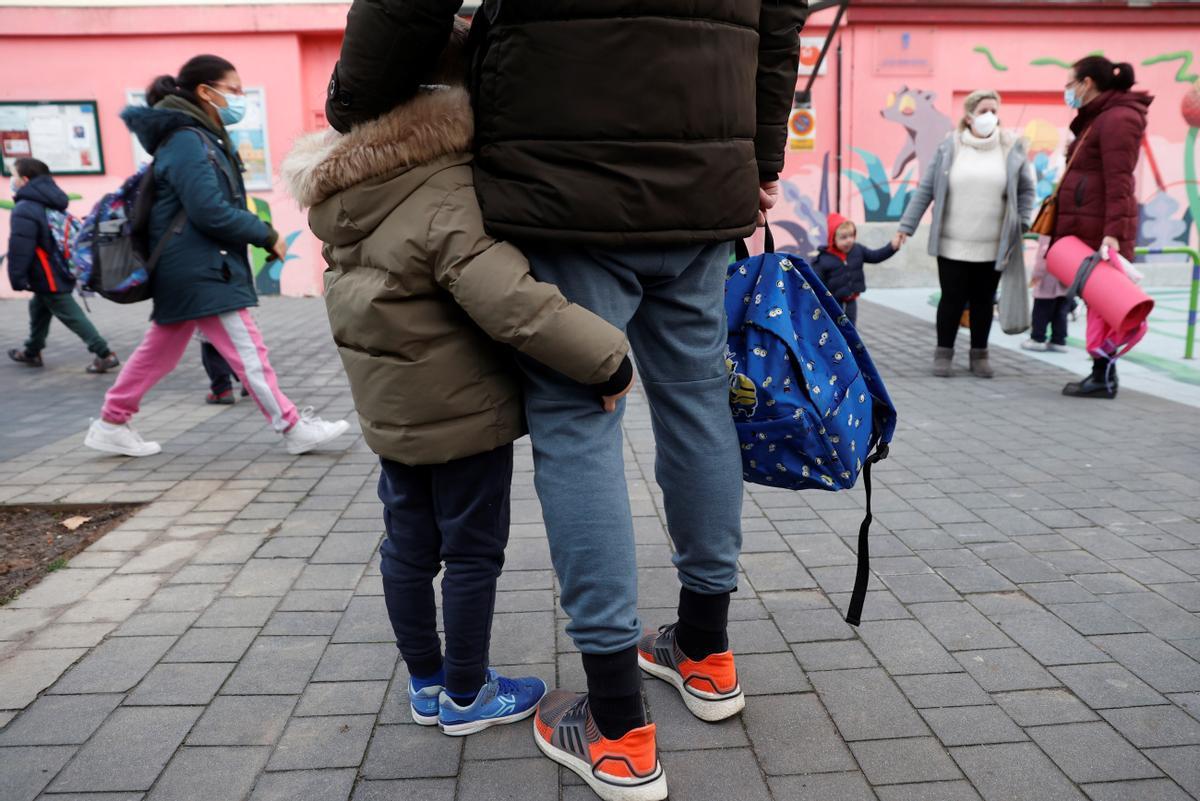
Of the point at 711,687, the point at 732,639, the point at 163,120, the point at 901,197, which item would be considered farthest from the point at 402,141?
the point at 901,197

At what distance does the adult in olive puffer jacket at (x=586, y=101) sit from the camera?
1.74 meters

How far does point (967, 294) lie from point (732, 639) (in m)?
4.69

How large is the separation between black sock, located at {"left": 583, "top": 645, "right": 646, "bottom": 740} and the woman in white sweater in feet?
17.0

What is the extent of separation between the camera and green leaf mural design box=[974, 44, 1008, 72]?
41.8 ft

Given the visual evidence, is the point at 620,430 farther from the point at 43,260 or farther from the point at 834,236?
the point at 43,260

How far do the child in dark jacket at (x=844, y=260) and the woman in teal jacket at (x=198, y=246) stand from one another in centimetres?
365

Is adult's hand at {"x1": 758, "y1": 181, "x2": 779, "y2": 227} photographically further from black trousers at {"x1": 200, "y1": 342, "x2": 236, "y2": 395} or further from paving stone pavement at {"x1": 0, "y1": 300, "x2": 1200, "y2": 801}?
black trousers at {"x1": 200, "y1": 342, "x2": 236, "y2": 395}

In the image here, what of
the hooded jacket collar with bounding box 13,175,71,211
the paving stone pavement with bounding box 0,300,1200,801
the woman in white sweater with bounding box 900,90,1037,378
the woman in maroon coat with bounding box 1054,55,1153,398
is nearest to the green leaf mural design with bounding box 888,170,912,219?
the woman in white sweater with bounding box 900,90,1037,378

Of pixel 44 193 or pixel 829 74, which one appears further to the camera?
pixel 829 74

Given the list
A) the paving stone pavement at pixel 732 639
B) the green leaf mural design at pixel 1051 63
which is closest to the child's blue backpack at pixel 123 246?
the paving stone pavement at pixel 732 639

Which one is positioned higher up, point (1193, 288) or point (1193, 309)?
point (1193, 288)

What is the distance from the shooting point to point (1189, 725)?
2223mm

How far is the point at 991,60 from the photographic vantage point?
41.9 feet

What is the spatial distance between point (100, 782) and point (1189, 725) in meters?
2.48
